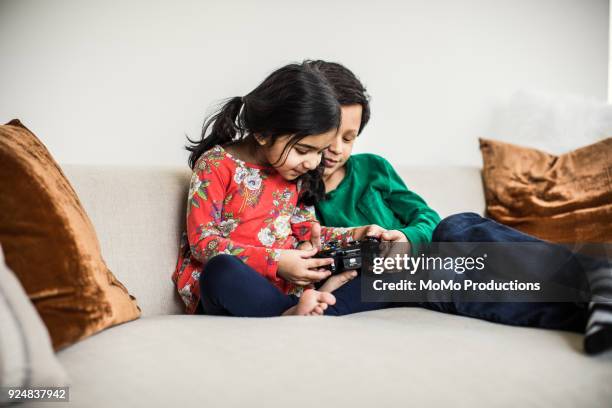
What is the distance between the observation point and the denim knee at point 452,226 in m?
1.32

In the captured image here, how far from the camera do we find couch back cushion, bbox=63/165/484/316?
131 centimetres

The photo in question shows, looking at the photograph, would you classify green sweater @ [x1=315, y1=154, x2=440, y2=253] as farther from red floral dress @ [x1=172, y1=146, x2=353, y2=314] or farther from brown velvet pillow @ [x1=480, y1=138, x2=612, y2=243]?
brown velvet pillow @ [x1=480, y1=138, x2=612, y2=243]

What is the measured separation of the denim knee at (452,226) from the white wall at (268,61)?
32.4 inches

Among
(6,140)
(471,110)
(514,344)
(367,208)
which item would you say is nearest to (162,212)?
(6,140)

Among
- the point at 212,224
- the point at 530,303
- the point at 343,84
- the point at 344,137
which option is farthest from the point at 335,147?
the point at 530,303

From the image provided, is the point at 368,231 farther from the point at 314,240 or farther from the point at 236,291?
the point at 236,291

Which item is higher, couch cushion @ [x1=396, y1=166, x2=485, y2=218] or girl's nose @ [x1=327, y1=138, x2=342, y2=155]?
girl's nose @ [x1=327, y1=138, x2=342, y2=155]

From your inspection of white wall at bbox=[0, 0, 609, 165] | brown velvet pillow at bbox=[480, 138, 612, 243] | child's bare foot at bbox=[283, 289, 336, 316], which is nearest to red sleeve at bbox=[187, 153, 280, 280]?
child's bare foot at bbox=[283, 289, 336, 316]

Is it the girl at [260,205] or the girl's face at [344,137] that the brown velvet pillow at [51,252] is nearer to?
the girl at [260,205]

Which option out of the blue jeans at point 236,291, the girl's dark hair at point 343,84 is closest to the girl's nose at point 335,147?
the girl's dark hair at point 343,84

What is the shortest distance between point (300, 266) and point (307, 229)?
0.92 ft

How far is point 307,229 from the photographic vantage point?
151 cm

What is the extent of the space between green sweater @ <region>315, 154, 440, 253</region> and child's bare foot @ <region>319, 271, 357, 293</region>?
0.26m

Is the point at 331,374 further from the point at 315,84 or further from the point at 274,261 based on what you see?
the point at 315,84
